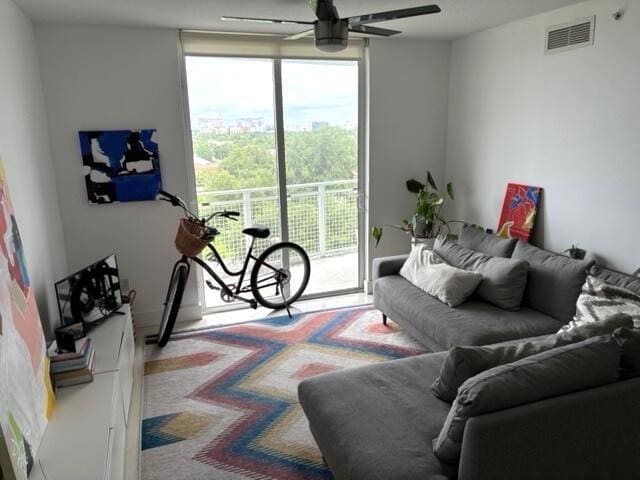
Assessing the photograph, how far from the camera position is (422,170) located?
474 centimetres

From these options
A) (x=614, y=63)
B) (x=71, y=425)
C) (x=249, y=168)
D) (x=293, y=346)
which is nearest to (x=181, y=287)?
(x=293, y=346)

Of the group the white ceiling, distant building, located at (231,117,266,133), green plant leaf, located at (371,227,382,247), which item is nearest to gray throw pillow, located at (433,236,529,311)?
green plant leaf, located at (371,227,382,247)

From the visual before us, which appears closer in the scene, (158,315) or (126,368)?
(126,368)

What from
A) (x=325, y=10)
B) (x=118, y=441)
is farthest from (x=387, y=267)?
(x=118, y=441)

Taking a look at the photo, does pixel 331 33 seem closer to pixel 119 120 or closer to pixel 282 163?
pixel 282 163

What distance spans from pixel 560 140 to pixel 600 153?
1.19 feet

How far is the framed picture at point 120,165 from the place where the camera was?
12.0 ft

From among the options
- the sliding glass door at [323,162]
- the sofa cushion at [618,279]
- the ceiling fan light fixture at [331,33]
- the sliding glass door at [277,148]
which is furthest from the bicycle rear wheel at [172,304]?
the sofa cushion at [618,279]

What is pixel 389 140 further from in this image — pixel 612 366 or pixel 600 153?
pixel 612 366

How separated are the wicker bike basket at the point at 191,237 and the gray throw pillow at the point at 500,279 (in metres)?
2.01

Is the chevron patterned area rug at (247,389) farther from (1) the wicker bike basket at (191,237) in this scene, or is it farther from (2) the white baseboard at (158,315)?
(1) the wicker bike basket at (191,237)

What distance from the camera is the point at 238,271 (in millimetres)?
4359

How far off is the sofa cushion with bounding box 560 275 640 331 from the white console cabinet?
2312mm

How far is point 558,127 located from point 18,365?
11.8ft
